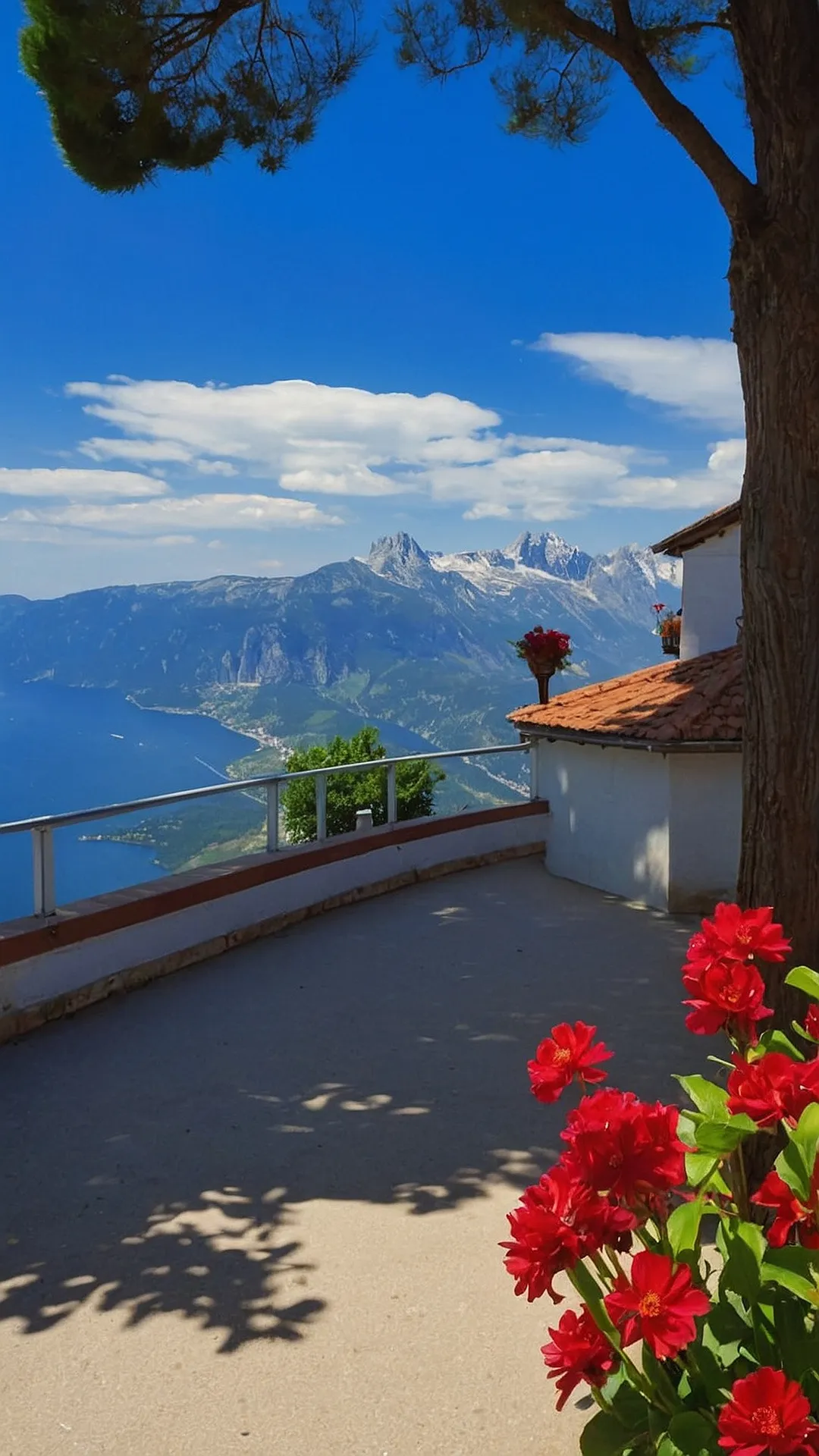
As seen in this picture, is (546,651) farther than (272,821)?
Yes

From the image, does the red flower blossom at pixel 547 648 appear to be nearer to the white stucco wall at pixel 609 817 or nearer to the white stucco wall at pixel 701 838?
the white stucco wall at pixel 609 817

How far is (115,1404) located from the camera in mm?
2990

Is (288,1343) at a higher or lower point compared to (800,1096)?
lower

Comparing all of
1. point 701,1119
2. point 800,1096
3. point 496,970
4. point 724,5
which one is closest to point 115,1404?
point 701,1119

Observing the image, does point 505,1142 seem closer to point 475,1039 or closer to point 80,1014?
point 475,1039

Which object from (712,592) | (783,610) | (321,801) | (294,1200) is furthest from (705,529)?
(294,1200)

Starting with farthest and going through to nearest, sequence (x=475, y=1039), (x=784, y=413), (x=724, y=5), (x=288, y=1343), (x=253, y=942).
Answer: (x=253, y=942) < (x=724, y=5) < (x=475, y=1039) < (x=784, y=413) < (x=288, y=1343)

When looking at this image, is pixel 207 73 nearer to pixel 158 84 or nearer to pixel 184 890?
pixel 158 84

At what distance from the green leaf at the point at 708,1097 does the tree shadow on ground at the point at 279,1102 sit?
1.91 meters

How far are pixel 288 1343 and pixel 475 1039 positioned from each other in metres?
2.96

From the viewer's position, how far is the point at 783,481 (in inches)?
165

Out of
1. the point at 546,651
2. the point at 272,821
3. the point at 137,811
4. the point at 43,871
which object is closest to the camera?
the point at 43,871

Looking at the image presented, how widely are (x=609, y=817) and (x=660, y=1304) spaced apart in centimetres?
900

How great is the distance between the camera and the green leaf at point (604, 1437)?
2074mm
